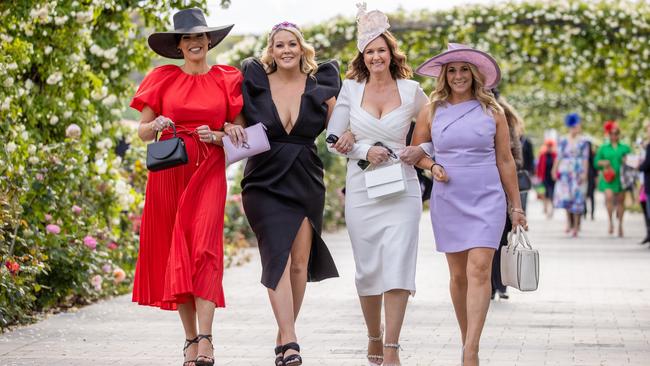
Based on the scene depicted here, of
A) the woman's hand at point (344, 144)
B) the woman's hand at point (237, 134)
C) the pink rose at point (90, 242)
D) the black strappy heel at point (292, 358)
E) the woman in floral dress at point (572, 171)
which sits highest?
the woman's hand at point (237, 134)

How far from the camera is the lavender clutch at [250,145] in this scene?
21.5ft

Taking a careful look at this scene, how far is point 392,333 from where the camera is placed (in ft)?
22.1

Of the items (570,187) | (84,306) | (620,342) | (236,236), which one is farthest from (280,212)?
(570,187)

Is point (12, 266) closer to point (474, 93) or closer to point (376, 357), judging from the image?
point (376, 357)

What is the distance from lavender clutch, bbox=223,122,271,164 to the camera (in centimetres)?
656

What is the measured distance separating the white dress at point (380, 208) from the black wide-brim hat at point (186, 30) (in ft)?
2.53

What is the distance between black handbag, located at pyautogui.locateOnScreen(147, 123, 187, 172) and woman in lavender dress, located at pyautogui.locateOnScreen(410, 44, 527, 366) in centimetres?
132

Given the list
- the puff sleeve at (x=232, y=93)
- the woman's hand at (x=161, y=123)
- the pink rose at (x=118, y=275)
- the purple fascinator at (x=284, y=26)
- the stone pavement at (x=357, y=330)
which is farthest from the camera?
the pink rose at (x=118, y=275)

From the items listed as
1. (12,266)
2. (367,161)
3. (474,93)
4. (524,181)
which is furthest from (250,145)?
(524,181)

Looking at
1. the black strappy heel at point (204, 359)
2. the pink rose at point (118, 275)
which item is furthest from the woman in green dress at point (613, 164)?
the black strappy heel at point (204, 359)

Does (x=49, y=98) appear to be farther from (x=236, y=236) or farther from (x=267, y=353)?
(x=236, y=236)

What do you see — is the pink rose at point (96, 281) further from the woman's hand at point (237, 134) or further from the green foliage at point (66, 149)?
the woman's hand at point (237, 134)

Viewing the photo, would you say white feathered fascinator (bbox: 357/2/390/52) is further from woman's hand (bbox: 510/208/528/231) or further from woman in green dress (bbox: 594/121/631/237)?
woman in green dress (bbox: 594/121/631/237)

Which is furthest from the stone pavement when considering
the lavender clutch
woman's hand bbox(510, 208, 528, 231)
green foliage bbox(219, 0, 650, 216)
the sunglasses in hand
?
green foliage bbox(219, 0, 650, 216)
